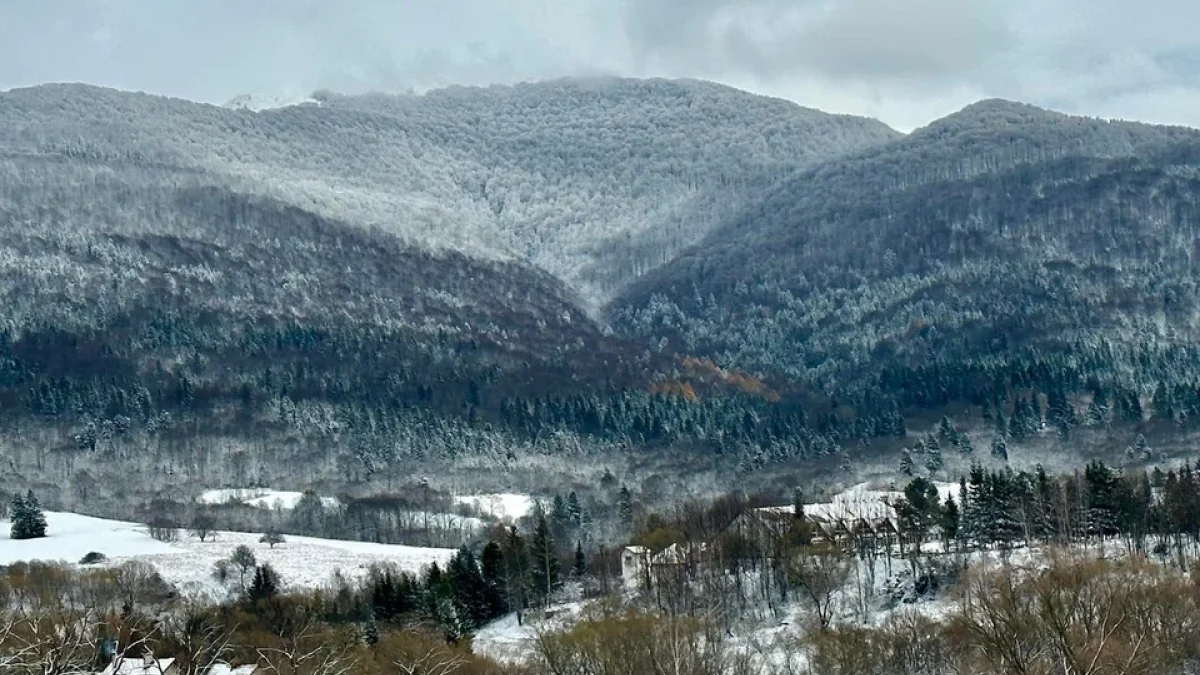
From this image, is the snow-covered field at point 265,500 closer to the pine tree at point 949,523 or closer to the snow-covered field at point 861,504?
the snow-covered field at point 861,504

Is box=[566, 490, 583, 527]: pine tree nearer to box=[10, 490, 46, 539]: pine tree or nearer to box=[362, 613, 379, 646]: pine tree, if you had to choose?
box=[10, 490, 46, 539]: pine tree

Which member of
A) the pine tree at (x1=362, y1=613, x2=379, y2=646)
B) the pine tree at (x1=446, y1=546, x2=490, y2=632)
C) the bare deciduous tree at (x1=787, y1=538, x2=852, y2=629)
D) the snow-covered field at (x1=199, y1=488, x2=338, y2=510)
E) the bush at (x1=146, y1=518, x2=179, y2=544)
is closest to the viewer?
the pine tree at (x1=362, y1=613, x2=379, y2=646)

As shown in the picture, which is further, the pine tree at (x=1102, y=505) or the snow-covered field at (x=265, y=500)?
the snow-covered field at (x=265, y=500)

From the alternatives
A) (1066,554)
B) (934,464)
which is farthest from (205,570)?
(934,464)

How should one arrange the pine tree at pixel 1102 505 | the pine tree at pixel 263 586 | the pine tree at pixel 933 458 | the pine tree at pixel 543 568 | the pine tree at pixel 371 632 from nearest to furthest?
the pine tree at pixel 371 632, the pine tree at pixel 1102 505, the pine tree at pixel 543 568, the pine tree at pixel 263 586, the pine tree at pixel 933 458

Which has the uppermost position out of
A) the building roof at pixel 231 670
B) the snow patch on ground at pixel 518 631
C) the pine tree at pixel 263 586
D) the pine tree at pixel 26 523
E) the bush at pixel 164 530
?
the pine tree at pixel 26 523

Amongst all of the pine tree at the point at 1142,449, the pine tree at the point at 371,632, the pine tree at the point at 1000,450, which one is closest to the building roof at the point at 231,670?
the pine tree at the point at 371,632

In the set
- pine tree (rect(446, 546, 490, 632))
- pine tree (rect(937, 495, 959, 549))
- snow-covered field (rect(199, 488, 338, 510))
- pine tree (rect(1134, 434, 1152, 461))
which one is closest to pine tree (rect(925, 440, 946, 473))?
pine tree (rect(1134, 434, 1152, 461))
